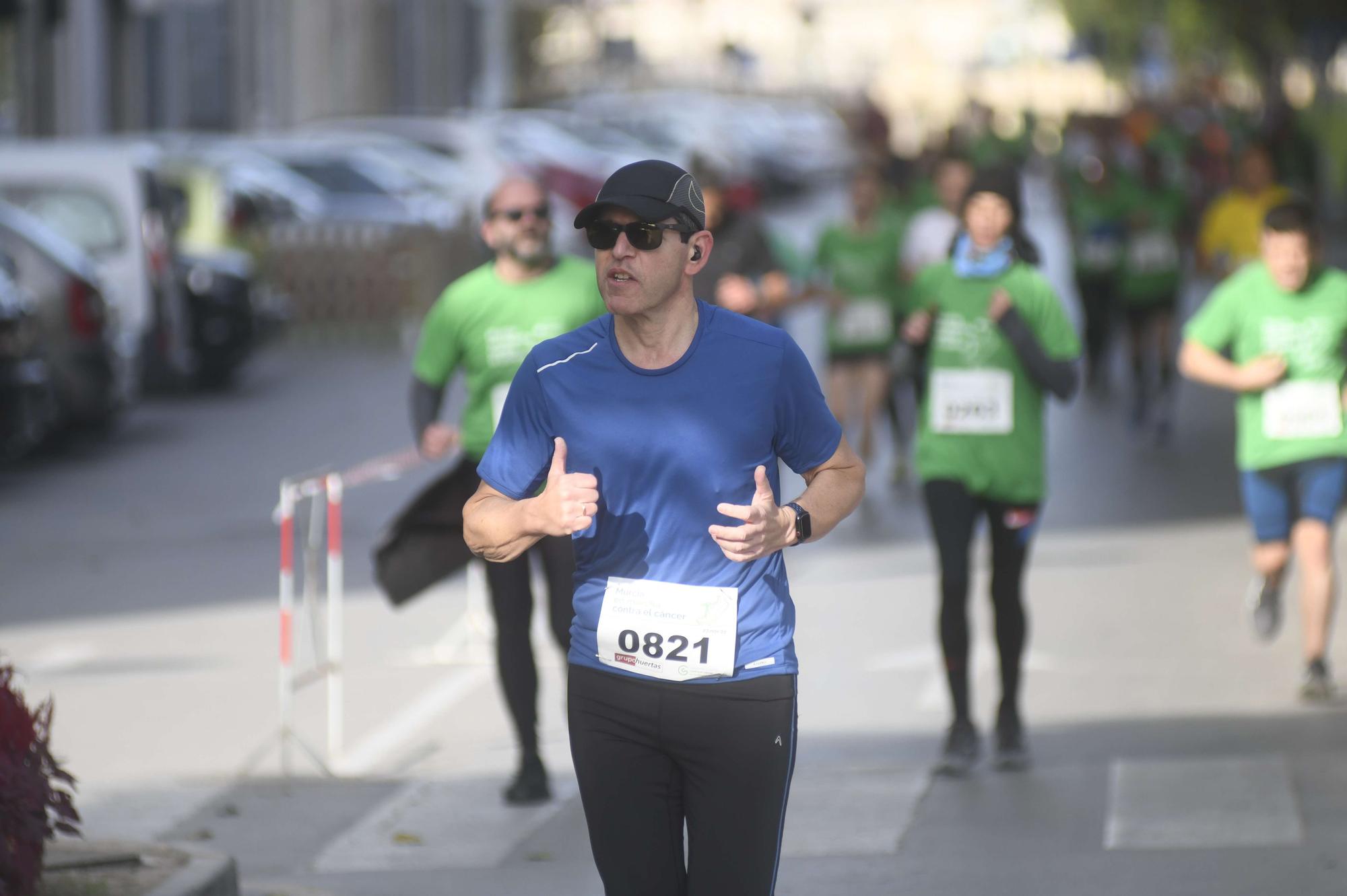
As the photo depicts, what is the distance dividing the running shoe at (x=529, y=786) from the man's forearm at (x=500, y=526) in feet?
10.00

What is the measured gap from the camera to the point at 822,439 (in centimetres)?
456

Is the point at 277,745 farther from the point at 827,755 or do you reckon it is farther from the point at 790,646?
the point at 790,646

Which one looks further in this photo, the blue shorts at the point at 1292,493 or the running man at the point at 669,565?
the blue shorts at the point at 1292,493

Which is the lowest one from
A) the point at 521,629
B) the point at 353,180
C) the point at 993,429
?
the point at 521,629

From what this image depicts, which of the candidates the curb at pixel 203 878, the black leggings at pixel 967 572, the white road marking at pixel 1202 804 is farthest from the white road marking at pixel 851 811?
the curb at pixel 203 878

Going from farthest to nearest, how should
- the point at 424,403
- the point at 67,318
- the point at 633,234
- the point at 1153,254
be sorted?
1. the point at 1153,254
2. the point at 67,318
3. the point at 424,403
4. the point at 633,234

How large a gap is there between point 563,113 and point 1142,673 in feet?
114

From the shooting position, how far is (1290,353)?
8.48 meters

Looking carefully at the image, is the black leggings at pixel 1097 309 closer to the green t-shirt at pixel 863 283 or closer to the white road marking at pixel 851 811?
the green t-shirt at pixel 863 283

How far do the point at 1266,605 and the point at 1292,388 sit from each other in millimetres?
914

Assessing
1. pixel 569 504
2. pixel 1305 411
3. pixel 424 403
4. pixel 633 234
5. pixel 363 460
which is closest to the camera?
pixel 569 504

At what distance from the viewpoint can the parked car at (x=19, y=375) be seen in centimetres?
1462

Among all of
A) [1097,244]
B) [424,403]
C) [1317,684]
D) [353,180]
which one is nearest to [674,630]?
[424,403]

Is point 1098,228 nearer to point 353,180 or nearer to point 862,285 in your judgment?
point 862,285
